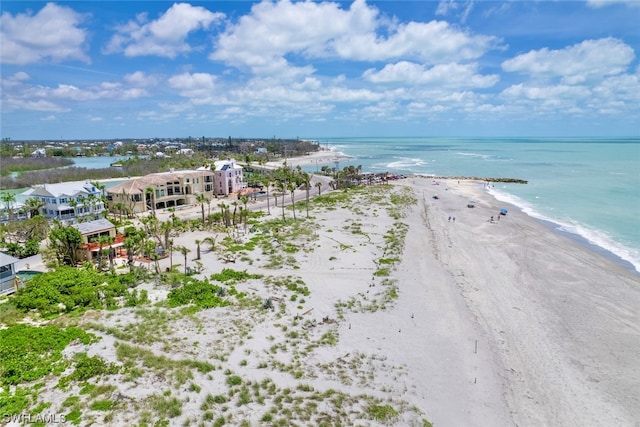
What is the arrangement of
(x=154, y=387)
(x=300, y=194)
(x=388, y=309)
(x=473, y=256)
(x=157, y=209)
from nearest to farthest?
(x=154, y=387) < (x=388, y=309) < (x=473, y=256) < (x=157, y=209) < (x=300, y=194)

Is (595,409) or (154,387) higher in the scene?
(154,387)

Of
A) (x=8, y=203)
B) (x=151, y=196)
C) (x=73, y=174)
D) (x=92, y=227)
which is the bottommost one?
(x=92, y=227)

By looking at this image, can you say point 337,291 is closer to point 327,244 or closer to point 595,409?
point 327,244

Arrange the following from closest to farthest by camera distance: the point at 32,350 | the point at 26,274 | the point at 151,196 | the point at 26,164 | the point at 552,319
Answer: the point at 32,350 < the point at 552,319 < the point at 26,274 < the point at 151,196 < the point at 26,164

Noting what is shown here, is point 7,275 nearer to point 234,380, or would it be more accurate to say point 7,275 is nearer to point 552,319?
point 234,380

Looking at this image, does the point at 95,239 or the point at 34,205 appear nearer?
the point at 95,239

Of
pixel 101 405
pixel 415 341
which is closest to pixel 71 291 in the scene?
pixel 101 405

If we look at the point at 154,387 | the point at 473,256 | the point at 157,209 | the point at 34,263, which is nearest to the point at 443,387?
the point at 154,387
